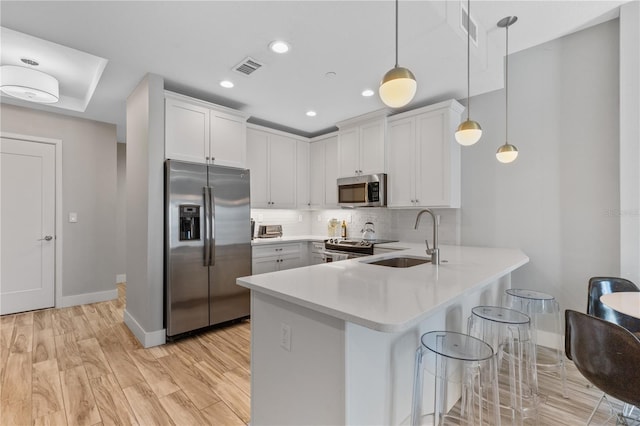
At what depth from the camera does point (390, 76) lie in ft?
4.96

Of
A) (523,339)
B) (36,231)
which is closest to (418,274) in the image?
(523,339)

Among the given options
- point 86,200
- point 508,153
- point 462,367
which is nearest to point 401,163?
point 508,153

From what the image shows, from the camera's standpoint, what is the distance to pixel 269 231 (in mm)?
4527

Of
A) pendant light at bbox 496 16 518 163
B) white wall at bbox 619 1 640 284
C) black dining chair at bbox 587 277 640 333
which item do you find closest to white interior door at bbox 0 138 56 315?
pendant light at bbox 496 16 518 163

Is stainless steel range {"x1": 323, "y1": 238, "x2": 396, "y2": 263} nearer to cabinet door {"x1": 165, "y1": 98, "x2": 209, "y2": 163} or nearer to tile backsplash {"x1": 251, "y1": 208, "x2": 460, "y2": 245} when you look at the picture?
tile backsplash {"x1": 251, "y1": 208, "x2": 460, "y2": 245}

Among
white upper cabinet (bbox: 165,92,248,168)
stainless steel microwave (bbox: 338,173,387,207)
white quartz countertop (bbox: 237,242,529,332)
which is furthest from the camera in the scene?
stainless steel microwave (bbox: 338,173,387,207)

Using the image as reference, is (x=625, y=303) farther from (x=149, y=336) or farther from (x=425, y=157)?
(x=149, y=336)

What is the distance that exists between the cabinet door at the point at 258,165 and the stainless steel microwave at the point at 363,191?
3.69ft

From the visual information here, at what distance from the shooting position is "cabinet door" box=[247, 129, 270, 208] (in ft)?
13.6

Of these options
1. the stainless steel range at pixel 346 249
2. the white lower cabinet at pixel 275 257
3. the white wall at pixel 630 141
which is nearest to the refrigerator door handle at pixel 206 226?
the white lower cabinet at pixel 275 257

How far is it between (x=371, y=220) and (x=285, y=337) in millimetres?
3148

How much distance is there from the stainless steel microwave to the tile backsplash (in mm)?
442

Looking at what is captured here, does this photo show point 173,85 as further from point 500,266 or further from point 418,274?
point 500,266

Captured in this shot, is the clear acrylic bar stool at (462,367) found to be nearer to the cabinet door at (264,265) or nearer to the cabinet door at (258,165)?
the cabinet door at (264,265)
